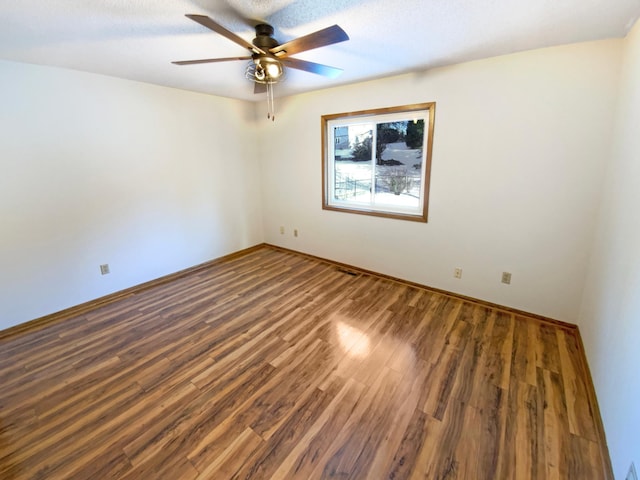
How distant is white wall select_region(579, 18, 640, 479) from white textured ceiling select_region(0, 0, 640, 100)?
1.63 feet

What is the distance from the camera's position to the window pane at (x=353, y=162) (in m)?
3.49

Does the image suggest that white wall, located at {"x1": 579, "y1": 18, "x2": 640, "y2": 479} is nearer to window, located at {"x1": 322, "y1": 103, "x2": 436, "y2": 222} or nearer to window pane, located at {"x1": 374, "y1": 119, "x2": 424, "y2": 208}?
window, located at {"x1": 322, "y1": 103, "x2": 436, "y2": 222}

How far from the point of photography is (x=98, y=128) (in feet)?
9.23

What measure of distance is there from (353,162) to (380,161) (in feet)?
1.29

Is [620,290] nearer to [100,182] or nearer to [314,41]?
[314,41]

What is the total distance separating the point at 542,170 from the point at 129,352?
12.0 feet

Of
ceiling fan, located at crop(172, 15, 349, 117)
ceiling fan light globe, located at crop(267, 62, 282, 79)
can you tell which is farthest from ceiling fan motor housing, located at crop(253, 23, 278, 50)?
ceiling fan light globe, located at crop(267, 62, 282, 79)

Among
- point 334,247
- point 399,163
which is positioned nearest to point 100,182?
point 334,247

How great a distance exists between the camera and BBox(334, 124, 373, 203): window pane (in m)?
3.49

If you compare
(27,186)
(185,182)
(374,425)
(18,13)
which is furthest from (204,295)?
(18,13)

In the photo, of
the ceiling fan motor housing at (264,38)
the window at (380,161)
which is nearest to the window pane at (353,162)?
the window at (380,161)

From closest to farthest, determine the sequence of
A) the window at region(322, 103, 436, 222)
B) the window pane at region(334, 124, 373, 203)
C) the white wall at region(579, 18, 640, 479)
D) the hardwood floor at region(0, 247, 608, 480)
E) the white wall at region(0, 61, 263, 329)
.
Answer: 1. the white wall at region(579, 18, 640, 479)
2. the hardwood floor at region(0, 247, 608, 480)
3. the white wall at region(0, 61, 263, 329)
4. the window at region(322, 103, 436, 222)
5. the window pane at region(334, 124, 373, 203)

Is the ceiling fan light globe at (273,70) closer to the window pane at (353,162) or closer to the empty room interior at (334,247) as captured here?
the empty room interior at (334,247)

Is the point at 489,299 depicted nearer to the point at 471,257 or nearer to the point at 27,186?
the point at 471,257
